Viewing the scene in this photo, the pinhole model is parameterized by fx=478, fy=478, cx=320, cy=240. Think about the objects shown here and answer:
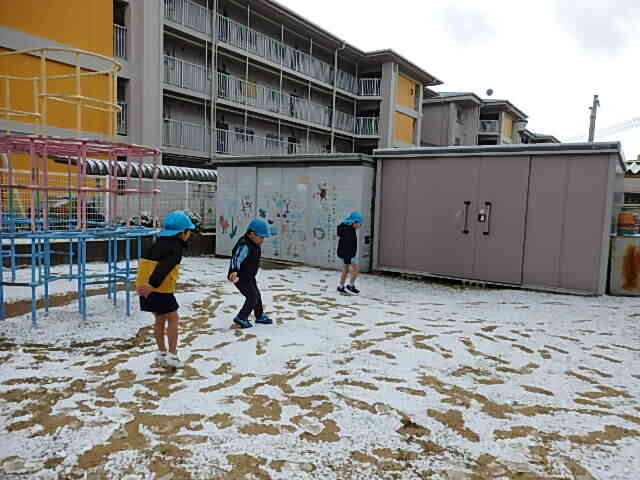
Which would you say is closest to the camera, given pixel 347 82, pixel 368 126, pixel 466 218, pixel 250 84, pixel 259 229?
pixel 259 229

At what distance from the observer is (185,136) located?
838 inches

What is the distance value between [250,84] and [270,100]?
1.60 metres

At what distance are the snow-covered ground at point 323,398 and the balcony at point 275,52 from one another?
19302mm

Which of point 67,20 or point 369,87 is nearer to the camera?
point 67,20

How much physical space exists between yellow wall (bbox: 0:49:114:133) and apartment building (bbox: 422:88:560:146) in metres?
24.9

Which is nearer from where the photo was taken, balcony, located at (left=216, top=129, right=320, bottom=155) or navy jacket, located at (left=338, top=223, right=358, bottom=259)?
navy jacket, located at (left=338, top=223, right=358, bottom=259)

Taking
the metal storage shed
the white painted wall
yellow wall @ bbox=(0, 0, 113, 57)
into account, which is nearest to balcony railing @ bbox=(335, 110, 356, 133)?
yellow wall @ bbox=(0, 0, 113, 57)

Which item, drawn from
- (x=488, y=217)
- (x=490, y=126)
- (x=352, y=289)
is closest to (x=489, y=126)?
(x=490, y=126)

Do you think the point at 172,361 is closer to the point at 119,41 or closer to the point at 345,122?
the point at 119,41

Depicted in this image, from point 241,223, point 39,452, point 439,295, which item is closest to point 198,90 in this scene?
point 241,223

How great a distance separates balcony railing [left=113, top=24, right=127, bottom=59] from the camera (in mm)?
18484

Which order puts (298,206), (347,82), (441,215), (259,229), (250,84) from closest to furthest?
(259,229), (441,215), (298,206), (250,84), (347,82)

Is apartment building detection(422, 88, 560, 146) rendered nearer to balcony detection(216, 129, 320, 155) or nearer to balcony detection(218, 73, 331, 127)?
balcony detection(218, 73, 331, 127)

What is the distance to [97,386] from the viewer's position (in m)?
4.14
